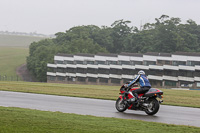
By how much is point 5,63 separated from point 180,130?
157 m

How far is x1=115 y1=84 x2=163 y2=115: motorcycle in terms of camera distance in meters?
17.9

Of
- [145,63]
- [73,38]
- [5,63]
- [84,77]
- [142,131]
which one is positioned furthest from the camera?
[5,63]

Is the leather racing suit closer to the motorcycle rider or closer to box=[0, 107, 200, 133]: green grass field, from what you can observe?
Result: the motorcycle rider

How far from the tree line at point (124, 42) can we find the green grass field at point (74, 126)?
4058 inches

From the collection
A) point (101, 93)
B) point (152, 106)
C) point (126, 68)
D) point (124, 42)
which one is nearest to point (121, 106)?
point (152, 106)

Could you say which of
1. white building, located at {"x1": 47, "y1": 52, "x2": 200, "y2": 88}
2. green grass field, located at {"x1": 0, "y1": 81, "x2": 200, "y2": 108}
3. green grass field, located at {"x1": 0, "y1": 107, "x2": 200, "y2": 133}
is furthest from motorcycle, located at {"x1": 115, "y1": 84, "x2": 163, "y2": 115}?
white building, located at {"x1": 47, "y1": 52, "x2": 200, "y2": 88}

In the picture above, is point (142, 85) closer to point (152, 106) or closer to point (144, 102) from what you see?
point (144, 102)

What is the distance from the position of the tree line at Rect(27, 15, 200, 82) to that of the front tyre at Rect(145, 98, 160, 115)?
328 ft

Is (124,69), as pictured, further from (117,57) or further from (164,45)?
(164,45)

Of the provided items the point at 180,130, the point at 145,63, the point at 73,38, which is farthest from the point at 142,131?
the point at 73,38

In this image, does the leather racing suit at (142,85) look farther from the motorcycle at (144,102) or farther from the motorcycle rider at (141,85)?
the motorcycle at (144,102)

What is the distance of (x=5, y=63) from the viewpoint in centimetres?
16450

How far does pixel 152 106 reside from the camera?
1811 cm

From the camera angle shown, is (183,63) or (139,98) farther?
(183,63)
